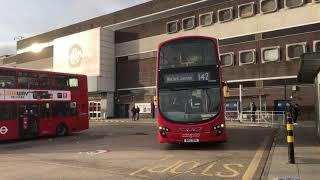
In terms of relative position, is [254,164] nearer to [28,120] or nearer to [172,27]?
[28,120]

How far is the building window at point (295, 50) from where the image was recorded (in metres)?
39.4

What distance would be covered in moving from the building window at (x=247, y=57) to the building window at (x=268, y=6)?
12.7 feet

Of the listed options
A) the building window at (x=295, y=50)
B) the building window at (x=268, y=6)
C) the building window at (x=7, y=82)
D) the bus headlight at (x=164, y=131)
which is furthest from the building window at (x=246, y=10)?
the bus headlight at (x=164, y=131)

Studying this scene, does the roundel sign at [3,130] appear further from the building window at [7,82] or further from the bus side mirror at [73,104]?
the bus side mirror at [73,104]

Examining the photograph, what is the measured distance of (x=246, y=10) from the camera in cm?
4331

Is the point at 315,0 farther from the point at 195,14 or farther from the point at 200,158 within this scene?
the point at 200,158

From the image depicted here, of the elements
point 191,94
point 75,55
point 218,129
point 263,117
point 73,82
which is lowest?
point 218,129

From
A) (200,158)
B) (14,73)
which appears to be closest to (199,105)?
(200,158)

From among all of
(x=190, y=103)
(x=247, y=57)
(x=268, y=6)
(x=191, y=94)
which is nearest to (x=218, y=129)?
(x=190, y=103)

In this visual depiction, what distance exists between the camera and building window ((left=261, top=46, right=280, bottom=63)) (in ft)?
135

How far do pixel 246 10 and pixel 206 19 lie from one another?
16.2 feet

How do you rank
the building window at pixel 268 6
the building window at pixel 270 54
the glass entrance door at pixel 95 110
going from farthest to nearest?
the glass entrance door at pixel 95 110, the building window at pixel 270 54, the building window at pixel 268 6

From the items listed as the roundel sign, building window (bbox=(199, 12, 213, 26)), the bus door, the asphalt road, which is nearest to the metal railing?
building window (bbox=(199, 12, 213, 26))

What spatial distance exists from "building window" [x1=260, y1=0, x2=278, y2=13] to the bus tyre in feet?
76.8
